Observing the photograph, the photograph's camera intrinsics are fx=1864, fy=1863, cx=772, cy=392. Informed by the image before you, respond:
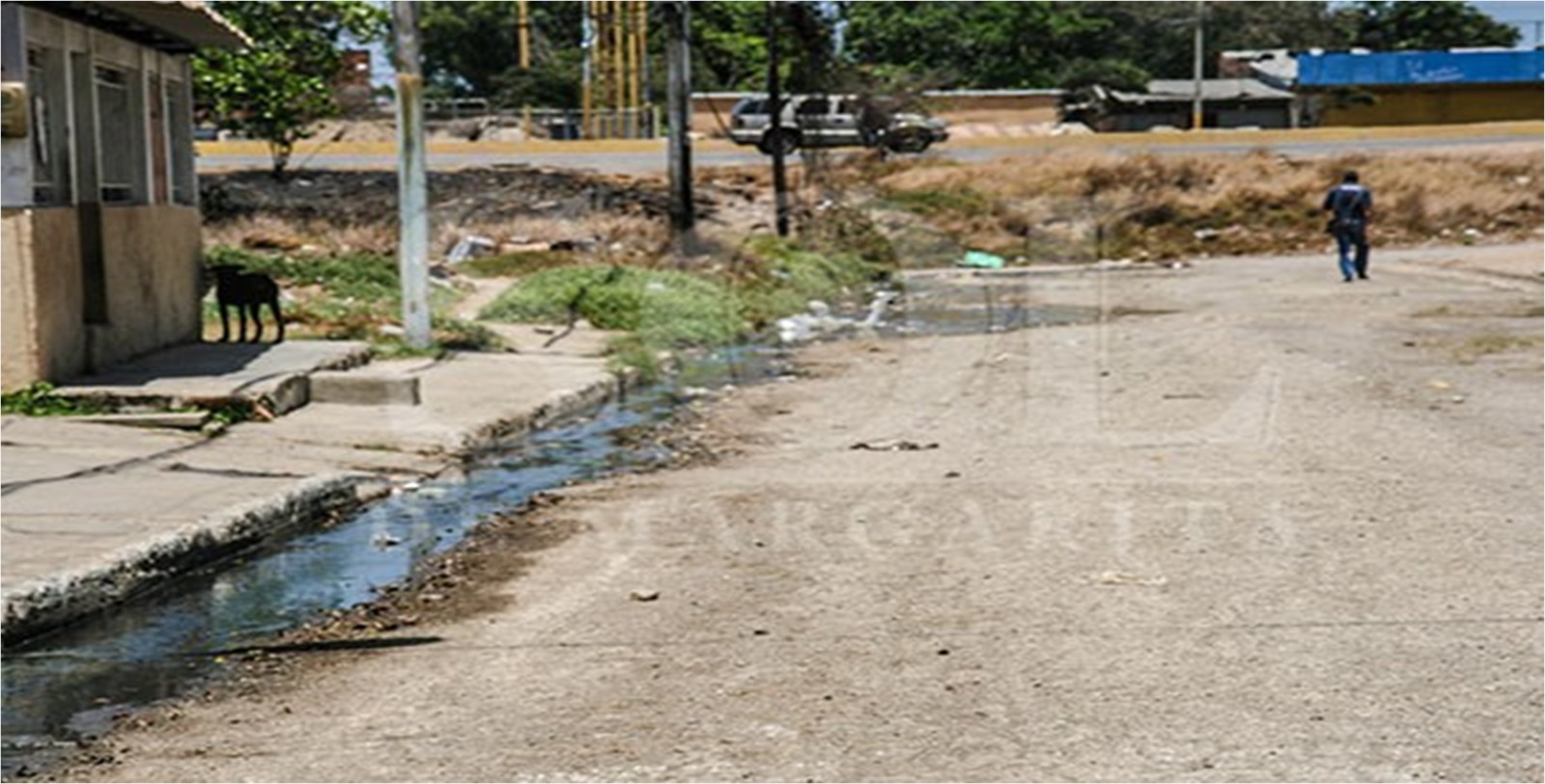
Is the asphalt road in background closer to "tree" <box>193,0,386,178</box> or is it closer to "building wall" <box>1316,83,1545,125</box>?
"tree" <box>193,0,386,178</box>

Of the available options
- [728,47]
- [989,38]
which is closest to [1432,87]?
[989,38]

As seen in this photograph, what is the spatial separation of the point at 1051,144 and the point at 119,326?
100 ft

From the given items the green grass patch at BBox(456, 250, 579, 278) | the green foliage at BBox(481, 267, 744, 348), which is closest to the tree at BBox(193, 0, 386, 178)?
the green grass patch at BBox(456, 250, 579, 278)

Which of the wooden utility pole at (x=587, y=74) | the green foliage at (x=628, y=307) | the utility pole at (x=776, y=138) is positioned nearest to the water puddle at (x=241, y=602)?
the green foliage at (x=628, y=307)

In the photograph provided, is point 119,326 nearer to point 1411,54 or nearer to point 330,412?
point 330,412

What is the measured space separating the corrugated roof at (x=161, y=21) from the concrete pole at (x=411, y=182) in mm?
1490

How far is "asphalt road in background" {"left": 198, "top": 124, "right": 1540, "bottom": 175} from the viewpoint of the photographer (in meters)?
37.2

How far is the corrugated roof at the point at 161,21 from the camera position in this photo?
1255cm

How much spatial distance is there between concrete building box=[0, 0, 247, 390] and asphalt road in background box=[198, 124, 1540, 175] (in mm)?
19947

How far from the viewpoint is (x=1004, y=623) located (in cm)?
628

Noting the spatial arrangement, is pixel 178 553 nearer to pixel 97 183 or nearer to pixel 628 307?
pixel 97 183

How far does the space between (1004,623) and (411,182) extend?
1071 centimetres

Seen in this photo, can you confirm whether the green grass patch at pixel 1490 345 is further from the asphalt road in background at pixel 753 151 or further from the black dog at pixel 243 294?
the asphalt road in background at pixel 753 151

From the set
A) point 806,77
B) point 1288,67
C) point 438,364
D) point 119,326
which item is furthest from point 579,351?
point 1288,67
